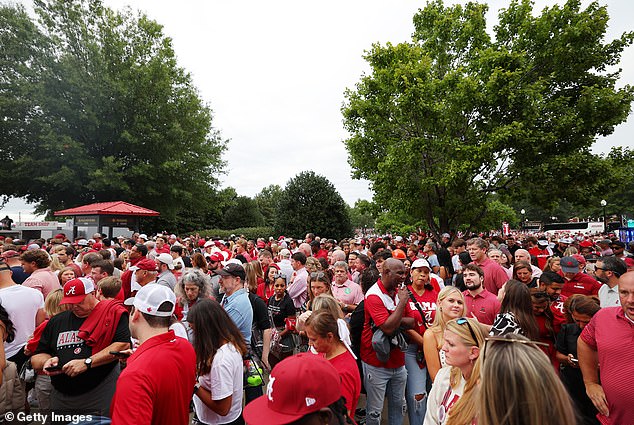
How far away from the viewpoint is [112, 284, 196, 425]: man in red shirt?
6.92ft

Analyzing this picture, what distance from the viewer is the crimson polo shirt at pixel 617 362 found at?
2.70 metres

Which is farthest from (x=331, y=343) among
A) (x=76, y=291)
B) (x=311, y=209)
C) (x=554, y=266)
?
(x=311, y=209)

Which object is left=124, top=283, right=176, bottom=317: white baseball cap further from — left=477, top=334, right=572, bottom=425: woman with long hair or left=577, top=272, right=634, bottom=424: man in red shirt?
left=577, top=272, right=634, bottom=424: man in red shirt

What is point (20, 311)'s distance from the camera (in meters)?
4.42

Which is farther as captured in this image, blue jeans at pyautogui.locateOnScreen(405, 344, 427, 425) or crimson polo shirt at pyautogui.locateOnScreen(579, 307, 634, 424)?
blue jeans at pyautogui.locateOnScreen(405, 344, 427, 425)

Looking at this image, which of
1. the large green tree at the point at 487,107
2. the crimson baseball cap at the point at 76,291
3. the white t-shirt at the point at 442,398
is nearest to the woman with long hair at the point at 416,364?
the white t-shirt at the point at 442,398

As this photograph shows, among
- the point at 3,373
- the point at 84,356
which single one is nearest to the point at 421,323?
the point at 84,356

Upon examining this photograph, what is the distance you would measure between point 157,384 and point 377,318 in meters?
2.21

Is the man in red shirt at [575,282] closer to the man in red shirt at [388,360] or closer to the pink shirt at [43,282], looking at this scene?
the man in red shirt at [388,360]

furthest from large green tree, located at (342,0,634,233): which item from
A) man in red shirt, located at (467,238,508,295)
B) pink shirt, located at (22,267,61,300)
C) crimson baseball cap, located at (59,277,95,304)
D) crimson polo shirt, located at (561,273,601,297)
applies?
crimson baseball cap, located at (59,277,95,304)

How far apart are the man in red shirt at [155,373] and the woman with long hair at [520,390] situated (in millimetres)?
1782

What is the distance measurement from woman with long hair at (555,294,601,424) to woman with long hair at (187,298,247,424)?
123 inches

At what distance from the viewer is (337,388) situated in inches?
69.2

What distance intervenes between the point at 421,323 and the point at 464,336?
1899 millimetres
